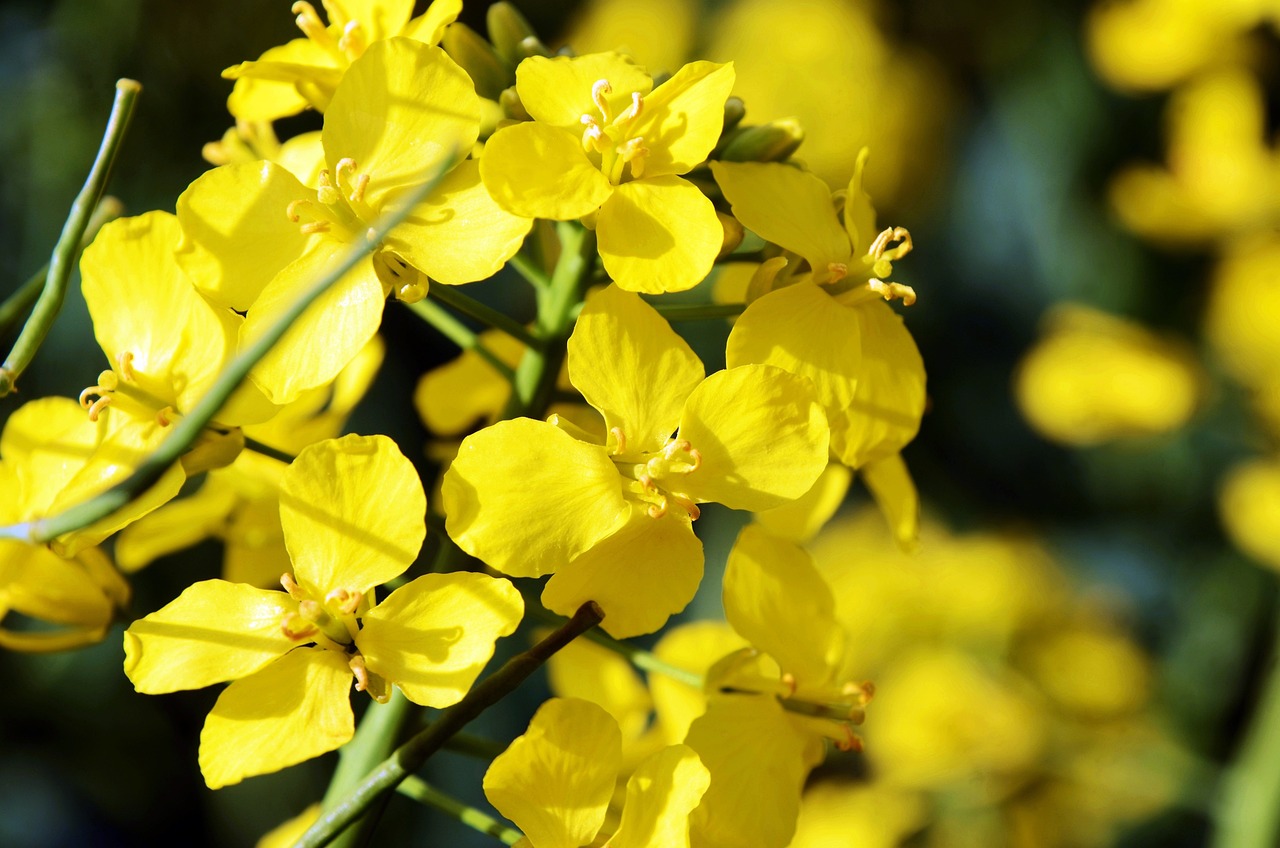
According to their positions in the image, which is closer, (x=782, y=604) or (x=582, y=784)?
(x=582, y=784)

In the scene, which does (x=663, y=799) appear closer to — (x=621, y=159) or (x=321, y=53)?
(x=621, y=159)

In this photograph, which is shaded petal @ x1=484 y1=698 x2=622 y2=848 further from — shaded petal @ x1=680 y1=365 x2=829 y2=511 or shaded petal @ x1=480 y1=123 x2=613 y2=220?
shaded petal @ x1=480 y1=123 x2=613 y2=220

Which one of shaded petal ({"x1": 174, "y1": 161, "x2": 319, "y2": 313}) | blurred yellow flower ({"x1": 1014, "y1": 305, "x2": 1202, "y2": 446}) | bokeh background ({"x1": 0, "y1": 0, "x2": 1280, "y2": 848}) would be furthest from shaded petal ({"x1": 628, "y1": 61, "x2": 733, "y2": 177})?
blurred yellow flower ({"x1": 1014, "y1": 305, "x2": 1202, "y2": 446})

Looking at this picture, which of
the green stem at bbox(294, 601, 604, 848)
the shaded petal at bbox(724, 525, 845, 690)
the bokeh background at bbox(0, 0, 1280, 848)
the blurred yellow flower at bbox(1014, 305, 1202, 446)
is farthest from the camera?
the blurred yellow flower at bbox(1014, 305, 1202, 446)

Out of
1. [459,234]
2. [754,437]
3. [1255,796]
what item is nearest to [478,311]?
[459,234]

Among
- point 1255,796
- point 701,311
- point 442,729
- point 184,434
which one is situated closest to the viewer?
point 184,434

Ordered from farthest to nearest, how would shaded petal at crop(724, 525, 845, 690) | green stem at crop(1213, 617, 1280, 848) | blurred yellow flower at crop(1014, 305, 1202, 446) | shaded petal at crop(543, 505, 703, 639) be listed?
blurred yellow flower at crop(1014, 305, 1202, 446) < green stem at crop(1213, 617, 1280, 848) < shaded petal at crop(724, 525, 845, 690) < shaded petal at crop(543, 505, 703, 639)

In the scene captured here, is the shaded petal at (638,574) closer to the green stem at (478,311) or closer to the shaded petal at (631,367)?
the shaded petal at (631,367)

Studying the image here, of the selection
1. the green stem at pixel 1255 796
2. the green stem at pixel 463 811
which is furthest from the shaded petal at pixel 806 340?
the green stem at pixel 1255 796
